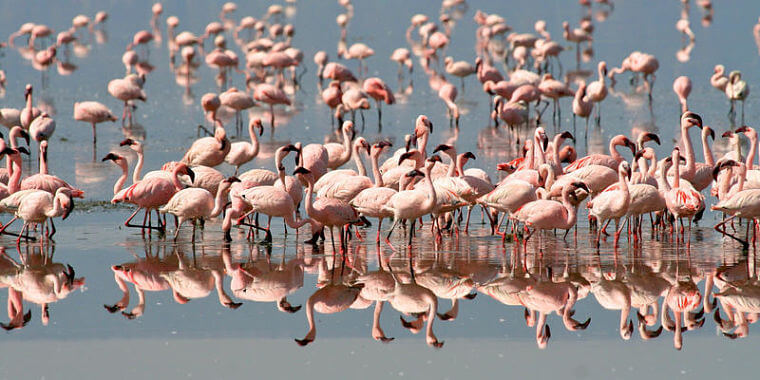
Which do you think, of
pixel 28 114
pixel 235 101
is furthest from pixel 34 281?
pixel 235 101

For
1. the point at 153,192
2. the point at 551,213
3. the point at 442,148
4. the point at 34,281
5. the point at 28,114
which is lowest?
the point at 34,281

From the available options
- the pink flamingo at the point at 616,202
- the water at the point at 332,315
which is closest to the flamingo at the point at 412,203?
the water at the point at 332,315

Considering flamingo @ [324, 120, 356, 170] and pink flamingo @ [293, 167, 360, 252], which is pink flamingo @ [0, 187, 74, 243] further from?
flamingo @ [324, 120, 356, 170]

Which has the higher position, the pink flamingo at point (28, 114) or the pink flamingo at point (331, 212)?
the pink flamingo at point (28, 114)

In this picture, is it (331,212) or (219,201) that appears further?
(219,201)

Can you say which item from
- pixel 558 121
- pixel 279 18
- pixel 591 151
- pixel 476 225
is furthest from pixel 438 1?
pixel 476 225

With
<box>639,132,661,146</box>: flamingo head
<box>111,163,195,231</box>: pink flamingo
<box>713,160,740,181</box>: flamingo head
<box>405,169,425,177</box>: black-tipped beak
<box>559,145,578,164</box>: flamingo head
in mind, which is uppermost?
<box>639,132,661,146</box>: flamingo head

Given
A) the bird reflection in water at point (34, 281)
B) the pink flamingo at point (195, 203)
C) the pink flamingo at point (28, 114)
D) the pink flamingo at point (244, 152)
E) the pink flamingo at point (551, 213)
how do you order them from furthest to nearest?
1. the pink flamingo at point (28, 114)
2. the pink flamingo at point (244, 152)
3. the pink flamingo at point (195, 203)
4. the pink flamingo at point (551, 213)
5. the bird reflection in water at point (34, 281)

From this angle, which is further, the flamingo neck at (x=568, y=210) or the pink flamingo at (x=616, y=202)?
the pink flamingo at (x=616, y=202)

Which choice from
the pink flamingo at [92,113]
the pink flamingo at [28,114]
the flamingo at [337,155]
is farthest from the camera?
the pink flamingo at [92,113]

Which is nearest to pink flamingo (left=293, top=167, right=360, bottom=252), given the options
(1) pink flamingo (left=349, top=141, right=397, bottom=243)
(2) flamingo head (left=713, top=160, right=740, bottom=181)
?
(1) pink flamingo (left=349, top=141, right=397, bottom=243)

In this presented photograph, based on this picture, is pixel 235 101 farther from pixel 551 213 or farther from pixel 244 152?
pixel 551 213

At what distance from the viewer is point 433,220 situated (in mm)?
11219

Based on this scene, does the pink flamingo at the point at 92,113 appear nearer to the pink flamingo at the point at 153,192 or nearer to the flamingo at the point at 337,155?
the flamingo at the point at 337,155
